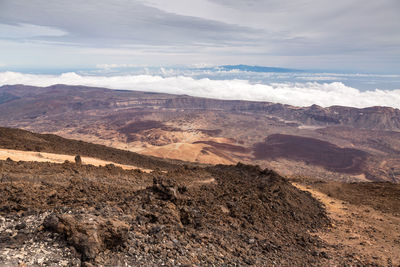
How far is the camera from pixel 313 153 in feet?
342

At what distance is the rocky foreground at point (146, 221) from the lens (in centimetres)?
611

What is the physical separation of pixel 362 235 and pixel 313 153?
9918 cm

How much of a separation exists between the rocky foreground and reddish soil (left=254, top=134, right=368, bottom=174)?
260 feet

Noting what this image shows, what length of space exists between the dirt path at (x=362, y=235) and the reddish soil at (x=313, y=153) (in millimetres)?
74381

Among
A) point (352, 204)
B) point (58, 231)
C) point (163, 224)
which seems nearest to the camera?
point (58, 231)

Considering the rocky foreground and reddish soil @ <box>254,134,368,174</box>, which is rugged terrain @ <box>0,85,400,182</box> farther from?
the rocky foreground

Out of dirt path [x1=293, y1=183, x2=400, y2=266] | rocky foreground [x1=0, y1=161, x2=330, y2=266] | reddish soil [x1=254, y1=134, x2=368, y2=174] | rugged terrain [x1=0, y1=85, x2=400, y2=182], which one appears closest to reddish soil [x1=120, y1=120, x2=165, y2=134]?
rugged terrain [x1=0, y1=85, x2=400, y2=182]

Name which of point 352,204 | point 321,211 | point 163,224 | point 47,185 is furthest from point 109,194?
point 352,204

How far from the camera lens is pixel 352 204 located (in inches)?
737

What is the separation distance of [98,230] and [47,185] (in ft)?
18.8

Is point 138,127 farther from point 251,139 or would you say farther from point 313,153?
point 313,153

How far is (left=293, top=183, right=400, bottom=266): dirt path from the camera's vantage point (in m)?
11.0

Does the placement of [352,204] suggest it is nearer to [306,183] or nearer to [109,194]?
[306,183]

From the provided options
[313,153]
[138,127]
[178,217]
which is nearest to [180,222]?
[178,217]
